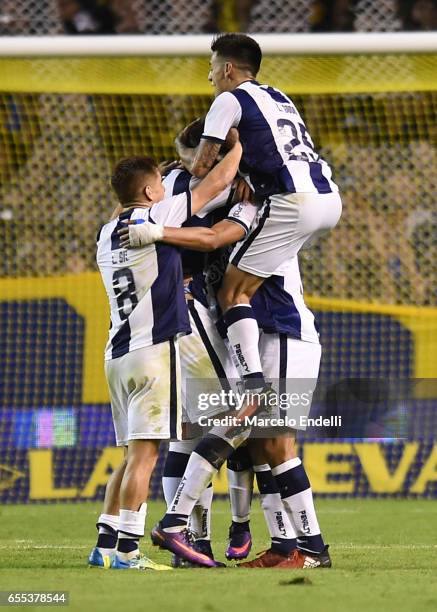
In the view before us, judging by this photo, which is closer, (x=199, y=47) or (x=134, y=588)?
(x=134, y=588)

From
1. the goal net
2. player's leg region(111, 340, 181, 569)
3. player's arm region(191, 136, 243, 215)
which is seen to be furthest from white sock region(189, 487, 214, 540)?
the goal net

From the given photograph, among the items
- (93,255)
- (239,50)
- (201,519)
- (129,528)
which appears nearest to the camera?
(129,528)

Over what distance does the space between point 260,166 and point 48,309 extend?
4.95 metres

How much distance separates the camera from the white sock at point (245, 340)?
231 inches

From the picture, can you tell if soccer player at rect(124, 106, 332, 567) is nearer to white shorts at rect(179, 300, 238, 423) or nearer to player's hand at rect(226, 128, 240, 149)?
white shorts at rect(179, 300, 238, 423)

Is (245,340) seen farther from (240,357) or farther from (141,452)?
(141,452)

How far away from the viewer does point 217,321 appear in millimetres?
6180

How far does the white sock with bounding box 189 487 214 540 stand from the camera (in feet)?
19.7

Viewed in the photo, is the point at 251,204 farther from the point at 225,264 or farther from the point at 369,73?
the point at 369,73

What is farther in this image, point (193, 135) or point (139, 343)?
point (193, 135)

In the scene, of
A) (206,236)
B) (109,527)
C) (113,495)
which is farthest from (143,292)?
(109,527)

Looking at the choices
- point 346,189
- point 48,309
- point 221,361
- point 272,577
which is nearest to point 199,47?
point 48,309

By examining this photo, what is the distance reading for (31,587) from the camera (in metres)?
4.60

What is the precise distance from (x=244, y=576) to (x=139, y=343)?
1.10 meters
